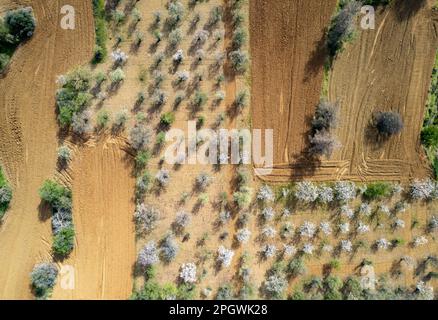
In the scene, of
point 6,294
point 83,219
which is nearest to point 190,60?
point 83,219

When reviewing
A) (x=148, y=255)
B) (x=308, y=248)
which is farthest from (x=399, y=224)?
(x=148, y=255)

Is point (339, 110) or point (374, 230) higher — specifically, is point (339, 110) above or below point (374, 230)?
above

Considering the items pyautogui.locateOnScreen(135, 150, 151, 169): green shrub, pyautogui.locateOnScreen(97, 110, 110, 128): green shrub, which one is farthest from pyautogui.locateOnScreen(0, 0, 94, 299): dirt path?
pyautogui.locateOnScreen(135, 150, 151, 169): green shrub

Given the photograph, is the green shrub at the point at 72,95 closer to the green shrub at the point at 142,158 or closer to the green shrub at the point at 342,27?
the green shrub at the point at 142,158

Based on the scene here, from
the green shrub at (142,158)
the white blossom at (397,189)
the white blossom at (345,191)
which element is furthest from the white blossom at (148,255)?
the white blossom at (397,189)
